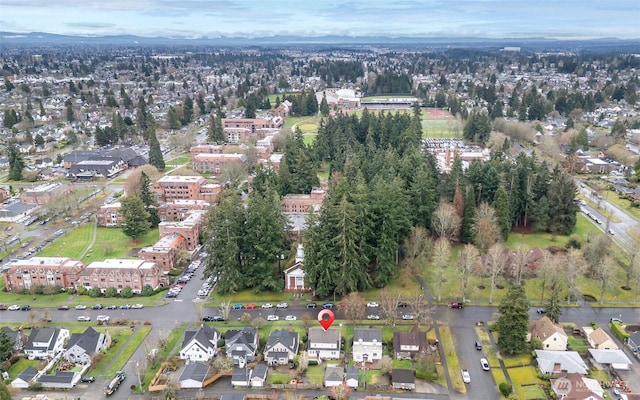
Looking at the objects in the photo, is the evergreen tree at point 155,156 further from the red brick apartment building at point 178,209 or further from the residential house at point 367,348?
the residential house at point 367,348

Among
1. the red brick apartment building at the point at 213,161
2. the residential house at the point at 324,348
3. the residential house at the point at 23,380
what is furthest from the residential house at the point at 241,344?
the red brick apartment building at the point at 213,161

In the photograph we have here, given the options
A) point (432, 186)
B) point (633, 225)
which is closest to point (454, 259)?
point (432, 186)

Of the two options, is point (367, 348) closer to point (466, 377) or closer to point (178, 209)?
point (466, 377)

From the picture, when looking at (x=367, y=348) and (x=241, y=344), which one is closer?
(x=367, y=348)

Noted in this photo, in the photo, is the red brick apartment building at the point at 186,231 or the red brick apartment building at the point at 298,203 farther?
the red brick apartment building at the point at 298,203

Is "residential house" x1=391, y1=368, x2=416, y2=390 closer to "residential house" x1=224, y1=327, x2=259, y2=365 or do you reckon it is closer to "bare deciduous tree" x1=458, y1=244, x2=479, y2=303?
"residential house" x1=224, y1=327, x2=259, y2=365

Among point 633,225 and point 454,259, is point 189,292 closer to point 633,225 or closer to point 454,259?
point 454,259

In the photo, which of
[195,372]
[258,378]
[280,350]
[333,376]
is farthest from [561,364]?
[195,372]
